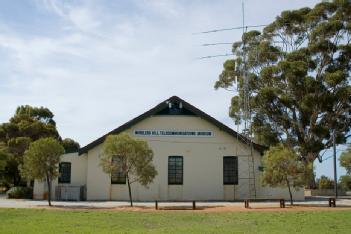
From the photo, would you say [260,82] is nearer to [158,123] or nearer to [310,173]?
[158,123]

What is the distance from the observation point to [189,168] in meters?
32.6

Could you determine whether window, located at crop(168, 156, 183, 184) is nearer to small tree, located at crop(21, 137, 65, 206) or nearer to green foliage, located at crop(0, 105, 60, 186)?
small tree, located at crop(21, 137, 65, 206)

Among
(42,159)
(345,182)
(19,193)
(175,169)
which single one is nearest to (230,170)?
(175,169)

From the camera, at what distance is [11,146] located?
42.6 m

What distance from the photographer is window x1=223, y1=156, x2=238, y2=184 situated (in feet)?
107

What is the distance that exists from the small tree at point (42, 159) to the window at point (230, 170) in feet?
35.9

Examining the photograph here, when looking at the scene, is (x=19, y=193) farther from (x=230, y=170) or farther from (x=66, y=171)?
(x=230, y=170)

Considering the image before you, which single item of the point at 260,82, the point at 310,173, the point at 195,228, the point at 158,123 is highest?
the point at 260,82

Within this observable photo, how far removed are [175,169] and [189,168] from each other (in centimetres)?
89

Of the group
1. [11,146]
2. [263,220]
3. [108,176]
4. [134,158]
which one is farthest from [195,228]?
[11,146]

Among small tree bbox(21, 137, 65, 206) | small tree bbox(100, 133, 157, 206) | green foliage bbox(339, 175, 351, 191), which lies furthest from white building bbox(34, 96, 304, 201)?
green foliage bbox(339, 175, 351, 191)

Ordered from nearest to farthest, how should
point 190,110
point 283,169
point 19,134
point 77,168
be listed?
point 283,169, point 77,168, point 190,110, point 19,134

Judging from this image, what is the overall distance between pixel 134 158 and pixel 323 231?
1280 centimetres

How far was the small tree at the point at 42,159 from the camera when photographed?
2652 centimetres
